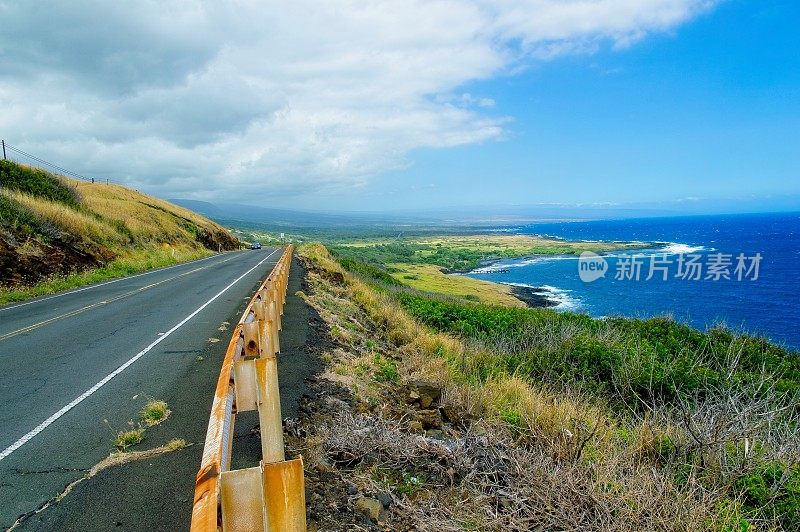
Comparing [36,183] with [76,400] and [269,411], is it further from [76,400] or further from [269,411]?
[269,411]

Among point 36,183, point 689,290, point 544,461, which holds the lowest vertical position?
point 689,290

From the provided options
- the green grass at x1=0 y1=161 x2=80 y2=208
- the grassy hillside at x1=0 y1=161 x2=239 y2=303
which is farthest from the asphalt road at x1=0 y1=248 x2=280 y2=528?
the green grass at x1=0 y1=161 x2=80 y2=208

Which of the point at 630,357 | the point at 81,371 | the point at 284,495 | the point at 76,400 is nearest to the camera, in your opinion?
the point at 284,495

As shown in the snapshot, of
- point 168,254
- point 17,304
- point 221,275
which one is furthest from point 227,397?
point 168,254

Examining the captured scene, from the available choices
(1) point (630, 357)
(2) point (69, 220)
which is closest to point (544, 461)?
(1) point (630, 357)

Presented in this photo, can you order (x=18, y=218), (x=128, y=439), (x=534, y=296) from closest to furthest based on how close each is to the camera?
(x=128, y=439) < (x=18, y=218) < (x=534, y=296)

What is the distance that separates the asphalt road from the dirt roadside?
0.17 m

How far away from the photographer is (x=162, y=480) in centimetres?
402

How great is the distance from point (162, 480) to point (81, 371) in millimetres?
4053

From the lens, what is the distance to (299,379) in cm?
668

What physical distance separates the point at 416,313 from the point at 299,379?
1495cm

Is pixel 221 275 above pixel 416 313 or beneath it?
above

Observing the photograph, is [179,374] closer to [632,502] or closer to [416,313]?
[632,502]

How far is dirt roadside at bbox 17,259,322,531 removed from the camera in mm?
3500
